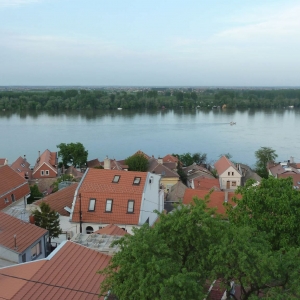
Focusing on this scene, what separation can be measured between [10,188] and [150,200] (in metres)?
6.56

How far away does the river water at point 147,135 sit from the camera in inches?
1861

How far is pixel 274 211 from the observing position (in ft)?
29.3

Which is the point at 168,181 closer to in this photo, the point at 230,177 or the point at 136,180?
the point at 230,177

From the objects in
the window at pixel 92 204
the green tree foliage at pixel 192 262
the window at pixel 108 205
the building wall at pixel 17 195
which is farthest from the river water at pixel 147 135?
the green tree foliage at pixel 192 262

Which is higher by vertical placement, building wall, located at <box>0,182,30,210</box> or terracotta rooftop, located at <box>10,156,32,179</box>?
building wall, located at <box>0,182,30,210</box>

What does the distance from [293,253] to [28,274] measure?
5.33 metres

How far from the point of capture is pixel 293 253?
261 inches

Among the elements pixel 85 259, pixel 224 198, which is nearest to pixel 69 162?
pixel 224 198

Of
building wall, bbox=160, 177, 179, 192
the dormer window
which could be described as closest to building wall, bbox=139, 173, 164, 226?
the dormer window

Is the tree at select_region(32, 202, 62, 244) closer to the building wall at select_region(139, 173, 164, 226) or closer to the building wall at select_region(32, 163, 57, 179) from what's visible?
the building wall at select_region(139, 173, 164, 226)

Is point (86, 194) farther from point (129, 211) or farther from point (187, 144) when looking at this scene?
point (187, 144)

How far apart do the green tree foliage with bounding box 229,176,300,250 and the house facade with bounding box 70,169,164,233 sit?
5568 millimetres

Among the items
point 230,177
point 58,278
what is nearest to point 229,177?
point 230,177

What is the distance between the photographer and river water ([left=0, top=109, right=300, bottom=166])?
47.3 meters
